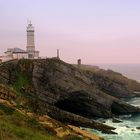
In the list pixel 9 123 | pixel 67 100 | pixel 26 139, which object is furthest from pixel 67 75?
pixel 26 139

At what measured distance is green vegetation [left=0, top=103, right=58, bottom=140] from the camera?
33.4 metres

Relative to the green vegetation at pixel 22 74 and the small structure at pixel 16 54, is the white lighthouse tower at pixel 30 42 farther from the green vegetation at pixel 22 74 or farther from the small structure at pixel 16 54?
the green vegetation at pixel 22 74

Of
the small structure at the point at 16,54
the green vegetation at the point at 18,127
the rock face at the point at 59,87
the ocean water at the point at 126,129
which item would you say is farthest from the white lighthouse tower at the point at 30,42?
the green vegetation at the point at 18,127

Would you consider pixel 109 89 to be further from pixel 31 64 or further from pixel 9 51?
pixel 31 64

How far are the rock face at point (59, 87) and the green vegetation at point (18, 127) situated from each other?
96.1 ft

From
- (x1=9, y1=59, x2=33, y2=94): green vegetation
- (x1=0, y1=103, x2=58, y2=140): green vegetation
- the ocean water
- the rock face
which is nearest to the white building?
the rock face

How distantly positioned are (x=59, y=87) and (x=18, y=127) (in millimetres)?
42318

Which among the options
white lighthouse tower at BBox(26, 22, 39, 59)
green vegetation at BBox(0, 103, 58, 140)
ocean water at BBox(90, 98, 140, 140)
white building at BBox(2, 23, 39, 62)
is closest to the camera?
green vegetation at BBox(0, 103, 58, 140)

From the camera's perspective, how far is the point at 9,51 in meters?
99.3

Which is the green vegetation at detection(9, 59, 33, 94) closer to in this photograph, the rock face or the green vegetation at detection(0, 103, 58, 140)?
the rock face

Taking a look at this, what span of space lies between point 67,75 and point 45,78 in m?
5.04

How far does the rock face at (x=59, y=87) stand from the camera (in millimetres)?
77125

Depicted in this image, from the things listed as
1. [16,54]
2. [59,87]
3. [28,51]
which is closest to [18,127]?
[59,87]

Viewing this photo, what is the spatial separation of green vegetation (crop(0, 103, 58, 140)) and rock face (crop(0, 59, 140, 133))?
2930 centimetres
